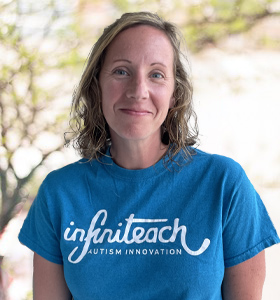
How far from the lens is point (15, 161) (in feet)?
10.1

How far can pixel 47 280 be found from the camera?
1440 mm

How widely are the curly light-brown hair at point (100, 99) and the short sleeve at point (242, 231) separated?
23cm

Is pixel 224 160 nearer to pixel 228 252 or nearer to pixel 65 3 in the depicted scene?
pixel 228 252

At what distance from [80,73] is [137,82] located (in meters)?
1.87

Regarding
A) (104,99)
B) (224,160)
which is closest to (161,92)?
(104,99)

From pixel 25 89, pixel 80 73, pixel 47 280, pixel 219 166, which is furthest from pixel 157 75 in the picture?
pixel 25 89

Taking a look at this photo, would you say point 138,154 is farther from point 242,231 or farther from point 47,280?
point 47,280

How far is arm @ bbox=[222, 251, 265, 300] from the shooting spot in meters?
1.29

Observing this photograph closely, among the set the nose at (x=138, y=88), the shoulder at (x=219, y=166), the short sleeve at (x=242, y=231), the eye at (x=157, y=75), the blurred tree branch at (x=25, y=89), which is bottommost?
the short sleeve at (x=242, y=231)

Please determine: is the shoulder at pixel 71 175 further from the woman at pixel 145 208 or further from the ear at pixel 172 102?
the ear at pixel 172 102

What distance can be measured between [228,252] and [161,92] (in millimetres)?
534

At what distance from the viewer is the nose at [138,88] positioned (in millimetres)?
1282

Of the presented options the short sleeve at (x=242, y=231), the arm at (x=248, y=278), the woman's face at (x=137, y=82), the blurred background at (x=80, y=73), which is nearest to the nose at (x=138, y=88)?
the woman's face at (x=137, y=82)

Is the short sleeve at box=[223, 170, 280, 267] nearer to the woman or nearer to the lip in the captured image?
the woman
